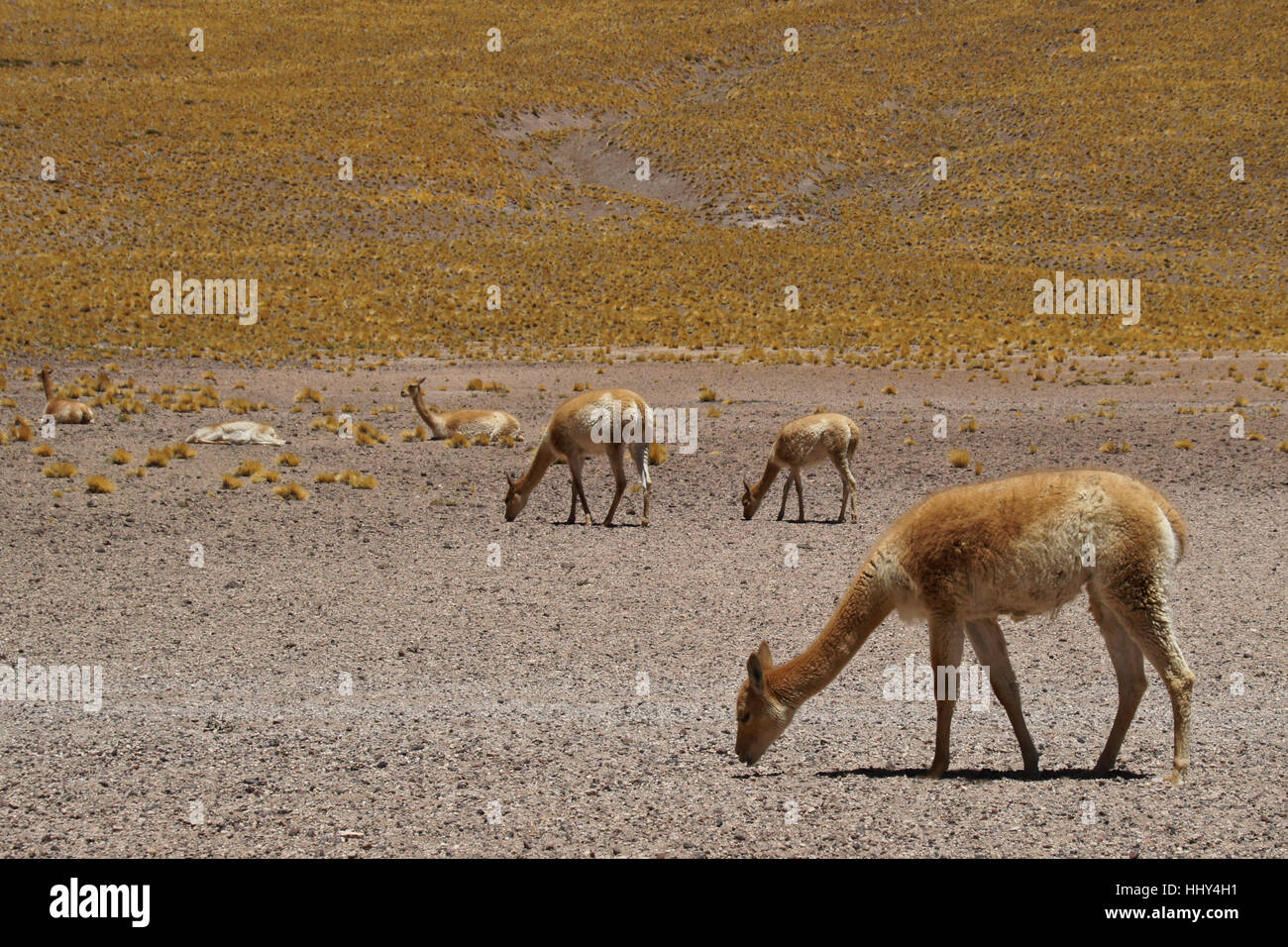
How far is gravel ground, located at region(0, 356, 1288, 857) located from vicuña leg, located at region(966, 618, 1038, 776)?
A: 0.54ft

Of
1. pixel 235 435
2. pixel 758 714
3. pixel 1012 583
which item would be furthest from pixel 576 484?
pixel 1012 583

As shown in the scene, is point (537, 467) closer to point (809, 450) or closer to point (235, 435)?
point (809, 450)

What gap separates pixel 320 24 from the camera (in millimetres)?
95688

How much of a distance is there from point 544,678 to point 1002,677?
3502 mm

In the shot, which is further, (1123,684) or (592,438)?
(592,438)

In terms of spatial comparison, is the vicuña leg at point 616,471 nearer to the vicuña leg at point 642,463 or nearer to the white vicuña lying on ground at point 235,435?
the vicuña leg at point 642,463

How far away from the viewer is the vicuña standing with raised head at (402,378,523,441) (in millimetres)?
20109

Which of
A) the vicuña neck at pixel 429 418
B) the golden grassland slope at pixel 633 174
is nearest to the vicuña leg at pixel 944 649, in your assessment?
the vicuña neck at pixel 429 418

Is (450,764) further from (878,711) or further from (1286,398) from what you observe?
(1286,398)

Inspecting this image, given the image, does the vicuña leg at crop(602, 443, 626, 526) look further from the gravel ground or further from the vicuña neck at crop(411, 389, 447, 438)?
the vicuña neck at crop(411, 389, 447, 438)

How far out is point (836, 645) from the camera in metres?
6.12

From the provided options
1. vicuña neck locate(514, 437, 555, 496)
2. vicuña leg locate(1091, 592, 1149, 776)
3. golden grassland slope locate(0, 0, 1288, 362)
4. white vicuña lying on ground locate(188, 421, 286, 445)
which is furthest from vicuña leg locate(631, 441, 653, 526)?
golden grassland slope locate(0, 0, 1288, 362)

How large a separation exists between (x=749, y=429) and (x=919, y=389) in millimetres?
8188

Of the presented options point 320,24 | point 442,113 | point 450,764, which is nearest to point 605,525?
point 450,764
